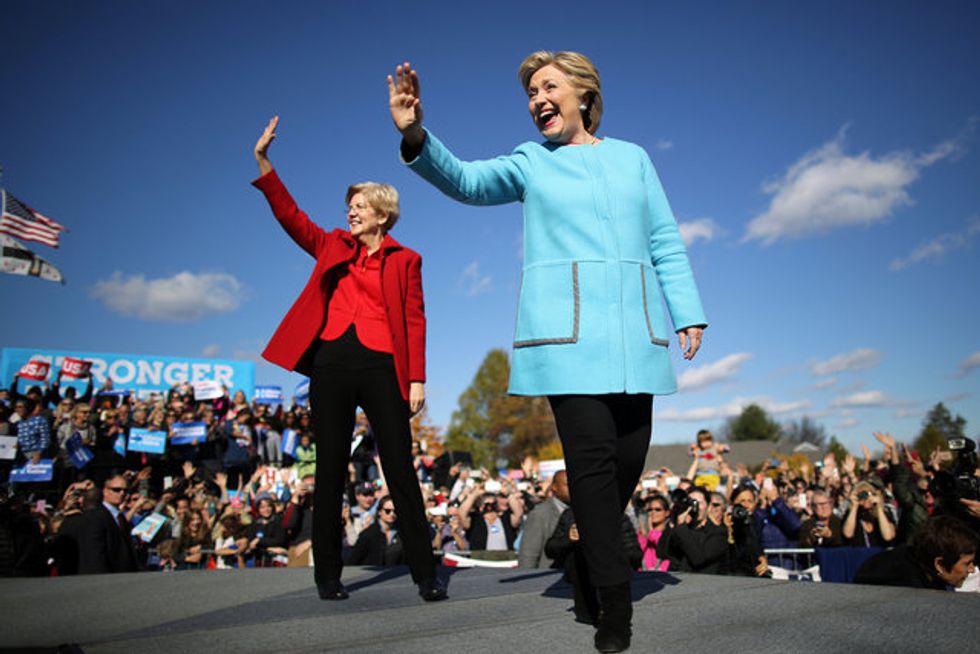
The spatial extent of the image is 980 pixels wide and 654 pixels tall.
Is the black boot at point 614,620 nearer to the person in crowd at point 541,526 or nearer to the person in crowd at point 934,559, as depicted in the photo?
the person in crowd at point 934,559

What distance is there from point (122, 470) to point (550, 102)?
11389mm

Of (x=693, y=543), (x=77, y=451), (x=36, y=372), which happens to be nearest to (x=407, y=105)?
(x=693, y=543)

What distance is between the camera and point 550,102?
110 inches

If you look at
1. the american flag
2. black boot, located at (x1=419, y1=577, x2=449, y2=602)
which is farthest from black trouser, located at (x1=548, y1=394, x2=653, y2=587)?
the american flag

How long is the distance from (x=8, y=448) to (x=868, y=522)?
1143 cm

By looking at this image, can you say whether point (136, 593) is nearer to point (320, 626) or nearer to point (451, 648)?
point (320, 626)

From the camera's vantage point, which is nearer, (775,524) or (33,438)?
(775,524)

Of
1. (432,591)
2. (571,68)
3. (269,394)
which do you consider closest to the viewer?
(571,68)

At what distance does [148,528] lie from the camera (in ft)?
30.3

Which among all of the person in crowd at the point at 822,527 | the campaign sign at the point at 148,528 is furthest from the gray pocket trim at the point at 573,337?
the campaign sign at the point at 148,528

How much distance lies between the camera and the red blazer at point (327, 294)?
337cm

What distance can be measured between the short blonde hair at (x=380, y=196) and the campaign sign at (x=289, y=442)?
9936 millimetres

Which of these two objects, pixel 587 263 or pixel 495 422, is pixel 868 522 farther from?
pixel 495 422

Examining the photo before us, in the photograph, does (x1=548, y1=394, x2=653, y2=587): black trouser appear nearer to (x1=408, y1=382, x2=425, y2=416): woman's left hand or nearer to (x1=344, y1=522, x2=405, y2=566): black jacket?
(x1=408, y1=382, x2=425, y2=416): woman's left hand
